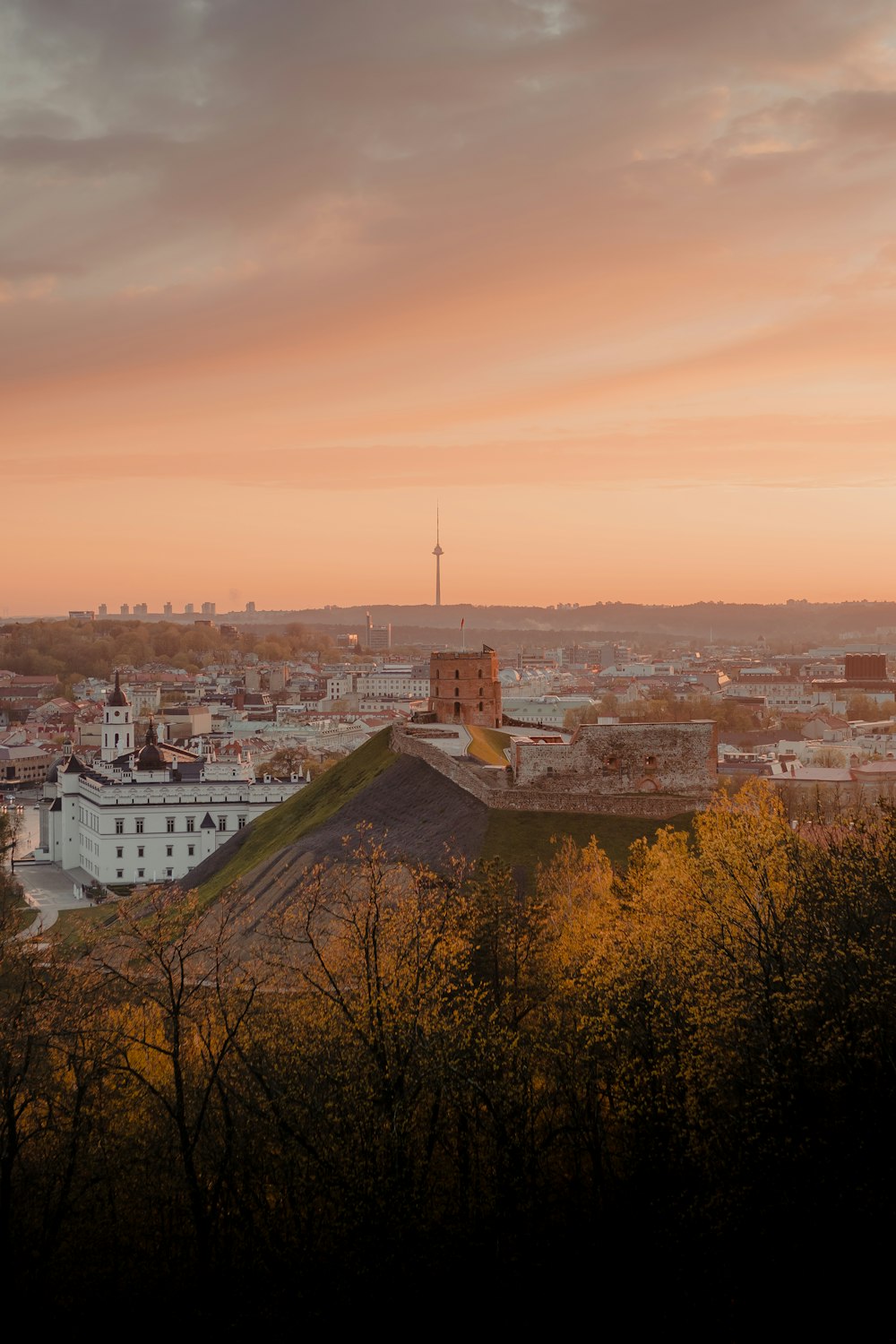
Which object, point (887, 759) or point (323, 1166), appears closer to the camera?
point (323, 1166)

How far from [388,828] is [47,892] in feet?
94.2

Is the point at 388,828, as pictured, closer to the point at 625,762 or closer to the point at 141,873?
the point at 625,762

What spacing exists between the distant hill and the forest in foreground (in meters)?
12.5

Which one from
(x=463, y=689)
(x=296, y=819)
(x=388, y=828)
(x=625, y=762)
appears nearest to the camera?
(x=625, y=762)

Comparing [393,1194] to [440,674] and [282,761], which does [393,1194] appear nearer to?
[440,674]

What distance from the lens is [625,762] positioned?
137 ft

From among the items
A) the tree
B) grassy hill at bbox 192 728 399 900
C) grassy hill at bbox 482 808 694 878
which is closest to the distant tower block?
grassy hill at bbox 192 728 399 900

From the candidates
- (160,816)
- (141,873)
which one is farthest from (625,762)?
(141,873)

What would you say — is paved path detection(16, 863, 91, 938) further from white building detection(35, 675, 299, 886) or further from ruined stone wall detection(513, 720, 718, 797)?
ruined stone wall detection(513, 720, 718, 797)

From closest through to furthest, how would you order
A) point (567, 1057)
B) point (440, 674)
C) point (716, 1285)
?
point (716, 1285) → point (567, 1057) → point (440, 674)

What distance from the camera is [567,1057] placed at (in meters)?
20.9

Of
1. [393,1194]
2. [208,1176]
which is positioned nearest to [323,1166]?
[393,1194]

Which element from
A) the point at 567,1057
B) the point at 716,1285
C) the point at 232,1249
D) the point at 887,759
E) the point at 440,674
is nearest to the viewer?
the point at 716,1285

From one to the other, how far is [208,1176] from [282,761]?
7810 cm
